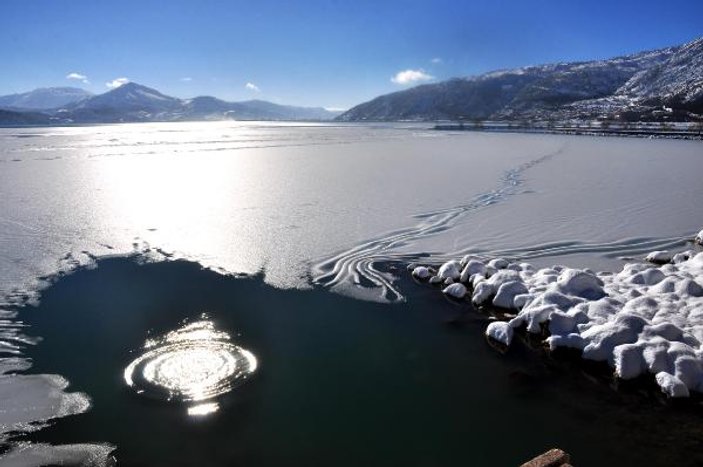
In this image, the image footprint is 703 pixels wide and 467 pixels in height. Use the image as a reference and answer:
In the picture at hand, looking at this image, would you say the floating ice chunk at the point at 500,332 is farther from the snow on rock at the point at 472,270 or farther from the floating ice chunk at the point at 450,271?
the floating ice chunk at the point at 450,271

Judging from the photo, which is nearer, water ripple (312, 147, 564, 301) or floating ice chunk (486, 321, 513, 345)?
floating ice chunk (486, 321, 513, 345)

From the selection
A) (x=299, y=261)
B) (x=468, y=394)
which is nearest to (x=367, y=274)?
(x=299, y=261)

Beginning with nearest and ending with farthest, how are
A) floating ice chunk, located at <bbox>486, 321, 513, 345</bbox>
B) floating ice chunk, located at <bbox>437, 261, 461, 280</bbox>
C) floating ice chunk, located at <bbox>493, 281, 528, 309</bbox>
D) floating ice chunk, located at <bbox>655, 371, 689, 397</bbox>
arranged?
floating ice chunk, located at <bbox>655, 371, 689, 397</bbox> → floating ice chunk, located at <bbox>486, 321, 513, 345</bbox> → floating ice chunk, located at <bbox>493, 281, 528, 309</bbox> → floating ice chunk, located at <bbox>437, 261, 461, 280</bbox>

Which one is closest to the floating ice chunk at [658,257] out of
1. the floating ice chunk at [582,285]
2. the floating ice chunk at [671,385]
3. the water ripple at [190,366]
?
the floating ice chunk at [582,285]

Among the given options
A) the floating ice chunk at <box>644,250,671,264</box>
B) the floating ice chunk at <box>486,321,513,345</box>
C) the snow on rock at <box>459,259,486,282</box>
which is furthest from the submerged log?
the floating ice chunk at <box>644,250,671,264</box>

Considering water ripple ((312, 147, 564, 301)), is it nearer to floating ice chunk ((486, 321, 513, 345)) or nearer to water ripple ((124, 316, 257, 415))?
floating ice chunk ((486, 321, 513, 345))

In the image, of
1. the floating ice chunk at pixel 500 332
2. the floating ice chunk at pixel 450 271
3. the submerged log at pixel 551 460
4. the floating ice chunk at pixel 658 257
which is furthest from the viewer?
the floating ice chunk at pixel 658 257
